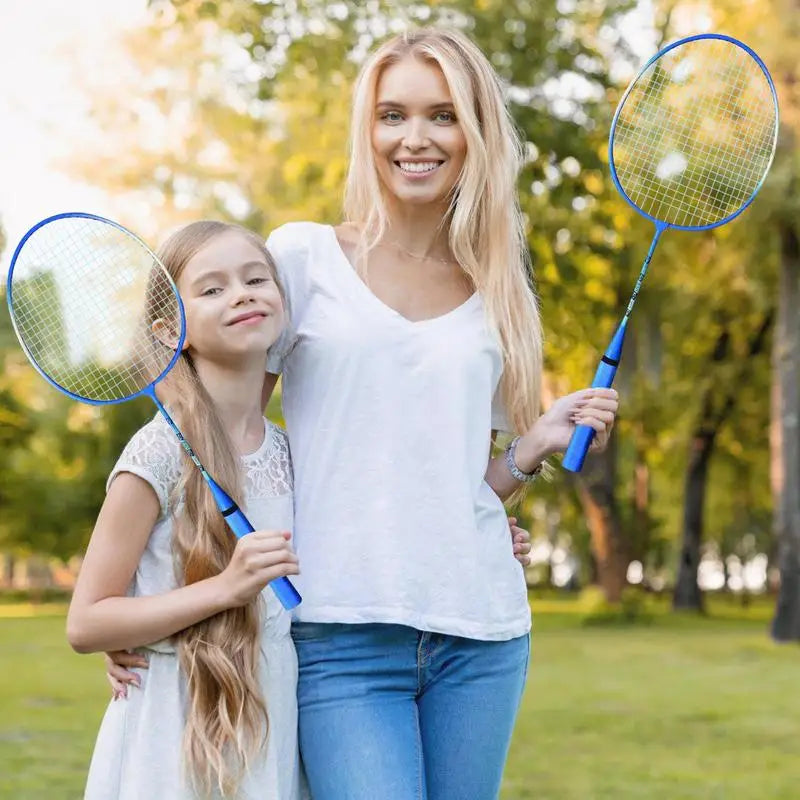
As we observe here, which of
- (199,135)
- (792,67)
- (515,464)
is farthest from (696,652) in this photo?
(515,464)

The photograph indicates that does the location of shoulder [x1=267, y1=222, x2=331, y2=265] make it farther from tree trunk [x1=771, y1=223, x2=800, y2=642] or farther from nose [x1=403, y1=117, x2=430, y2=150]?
tree trunk [x1=771, y1=223, x2=800, y2=642]

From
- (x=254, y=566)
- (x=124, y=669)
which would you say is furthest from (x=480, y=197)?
(x=124, y=669)

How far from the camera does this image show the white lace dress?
3.05 m

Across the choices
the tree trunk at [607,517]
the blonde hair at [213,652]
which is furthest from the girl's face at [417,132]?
the tree trunk at [607,517]

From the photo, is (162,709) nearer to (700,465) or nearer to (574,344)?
(574,344)

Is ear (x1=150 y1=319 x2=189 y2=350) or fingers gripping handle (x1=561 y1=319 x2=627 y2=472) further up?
ear (x1=150 y1=319 x2=189 y2=350)

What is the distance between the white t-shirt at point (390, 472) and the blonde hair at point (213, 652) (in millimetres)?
207

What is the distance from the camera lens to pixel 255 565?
2.92 m

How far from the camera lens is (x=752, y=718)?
39.5ft

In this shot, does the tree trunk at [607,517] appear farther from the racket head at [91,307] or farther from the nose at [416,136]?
the racket head at [91,307]

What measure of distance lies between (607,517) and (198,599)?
23309 mm

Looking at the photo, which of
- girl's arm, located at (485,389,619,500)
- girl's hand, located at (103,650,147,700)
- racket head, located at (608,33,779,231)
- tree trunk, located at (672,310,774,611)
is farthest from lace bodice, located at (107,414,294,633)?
tree trunk, located at (672,310,774,611)

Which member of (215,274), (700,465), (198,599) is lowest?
(700,465)

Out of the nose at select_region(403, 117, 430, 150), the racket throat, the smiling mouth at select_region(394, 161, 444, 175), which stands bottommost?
the racket throat
